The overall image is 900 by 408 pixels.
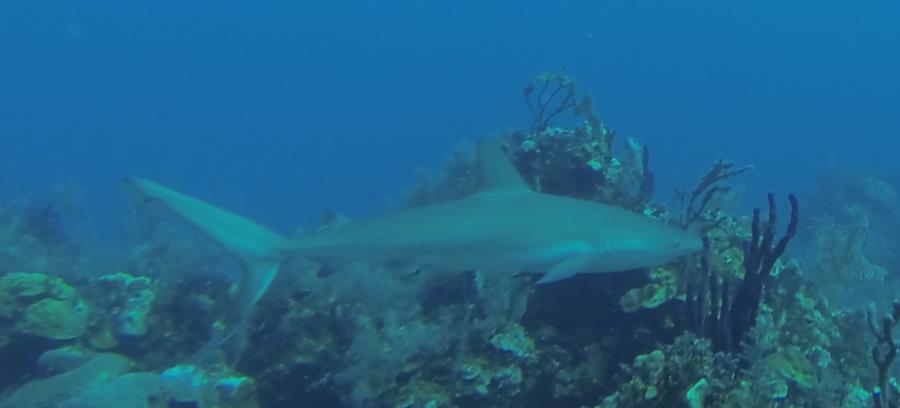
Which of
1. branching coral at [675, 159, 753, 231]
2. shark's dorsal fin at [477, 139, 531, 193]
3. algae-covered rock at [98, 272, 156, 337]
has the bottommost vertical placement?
branching coral at [675, 159, 753, 231]

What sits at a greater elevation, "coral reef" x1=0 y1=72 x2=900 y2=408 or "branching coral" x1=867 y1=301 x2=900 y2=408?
"coral reef" x1=0 y1=72 x2=900 y2=408

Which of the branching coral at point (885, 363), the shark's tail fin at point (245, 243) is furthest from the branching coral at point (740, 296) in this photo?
the shark's tail fin at point (245, 243)

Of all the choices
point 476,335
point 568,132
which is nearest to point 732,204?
point 568,132

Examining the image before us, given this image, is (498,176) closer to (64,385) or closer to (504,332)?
(504,332)

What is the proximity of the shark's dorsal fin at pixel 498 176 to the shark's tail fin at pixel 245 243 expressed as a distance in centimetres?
173

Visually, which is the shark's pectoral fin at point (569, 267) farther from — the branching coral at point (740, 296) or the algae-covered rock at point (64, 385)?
the algae-covered rock at point (64, 385)

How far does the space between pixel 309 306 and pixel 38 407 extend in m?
2.62

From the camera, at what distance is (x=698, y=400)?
427cm

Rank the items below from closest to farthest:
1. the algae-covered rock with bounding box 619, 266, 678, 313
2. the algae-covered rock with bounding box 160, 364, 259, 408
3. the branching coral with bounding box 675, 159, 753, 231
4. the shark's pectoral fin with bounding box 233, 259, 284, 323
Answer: the shark's pectoral fin with bounding box 233, 259, 284, 323
the algae-covered rock with bounding box 619, 266, 678, 313
the algae-covered rock with bounding box 160, 364, 259, 408
the branching coral with bounding box 675, 159, 753, 231

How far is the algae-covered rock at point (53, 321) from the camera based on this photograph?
340 inches

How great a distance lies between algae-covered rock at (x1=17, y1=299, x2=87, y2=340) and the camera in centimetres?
864

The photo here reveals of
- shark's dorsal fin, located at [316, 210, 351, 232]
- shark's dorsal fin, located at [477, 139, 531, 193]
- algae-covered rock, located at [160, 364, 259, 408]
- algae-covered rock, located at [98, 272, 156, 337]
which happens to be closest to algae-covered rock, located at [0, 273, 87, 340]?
algae-covered rock, located at [98, 272, 156, 337]

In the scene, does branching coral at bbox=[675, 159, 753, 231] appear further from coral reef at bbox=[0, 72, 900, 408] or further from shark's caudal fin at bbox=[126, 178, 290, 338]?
shark's caudal fin at bbox=[126, 178, 290, 338]

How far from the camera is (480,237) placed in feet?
19.7
